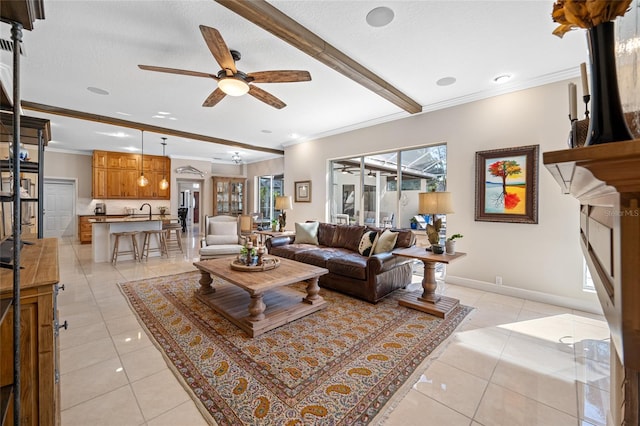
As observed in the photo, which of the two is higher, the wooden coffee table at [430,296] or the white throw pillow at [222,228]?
the white throw pillow at [222,228]

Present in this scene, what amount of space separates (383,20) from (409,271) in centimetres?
306

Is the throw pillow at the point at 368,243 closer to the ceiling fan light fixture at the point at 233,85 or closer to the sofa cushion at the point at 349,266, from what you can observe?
the sofa cushion at the point at 349,266

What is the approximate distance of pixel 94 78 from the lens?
3371mm

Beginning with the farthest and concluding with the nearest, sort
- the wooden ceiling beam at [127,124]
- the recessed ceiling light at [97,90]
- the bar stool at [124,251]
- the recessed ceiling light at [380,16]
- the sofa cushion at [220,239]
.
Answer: the bar stool at [124,251] → the sofa cushion at [220,239] → the wooden ceiling beam at [127,124] → the recessed ceiling light at [97,90] → the recessed ceiling light at [380,16]

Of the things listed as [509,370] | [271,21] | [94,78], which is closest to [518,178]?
[509,370]

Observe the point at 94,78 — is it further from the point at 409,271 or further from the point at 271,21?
the point at 409,271

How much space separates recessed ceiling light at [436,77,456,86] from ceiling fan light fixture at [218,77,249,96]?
8.01 feet

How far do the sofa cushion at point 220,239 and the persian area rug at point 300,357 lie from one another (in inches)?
72.9

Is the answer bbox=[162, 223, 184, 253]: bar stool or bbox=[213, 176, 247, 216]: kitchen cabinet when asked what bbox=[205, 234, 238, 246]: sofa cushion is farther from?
bbox=[213, 176, 247, 216]: kitchen cabinet

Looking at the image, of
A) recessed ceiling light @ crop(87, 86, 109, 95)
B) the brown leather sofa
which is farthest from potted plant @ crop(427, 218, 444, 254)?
recessed ceiling light @ crop(87, 86, 109, 95)

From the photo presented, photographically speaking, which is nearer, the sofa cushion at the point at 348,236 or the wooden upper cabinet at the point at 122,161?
the sofa cushion at the point at 348,236

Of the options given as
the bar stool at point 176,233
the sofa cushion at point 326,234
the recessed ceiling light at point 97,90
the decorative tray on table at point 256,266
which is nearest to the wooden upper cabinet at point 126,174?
the bar stool at point 176,233

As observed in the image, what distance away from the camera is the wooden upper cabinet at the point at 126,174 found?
25.1 feet

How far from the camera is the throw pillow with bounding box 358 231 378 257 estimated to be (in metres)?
3.87
